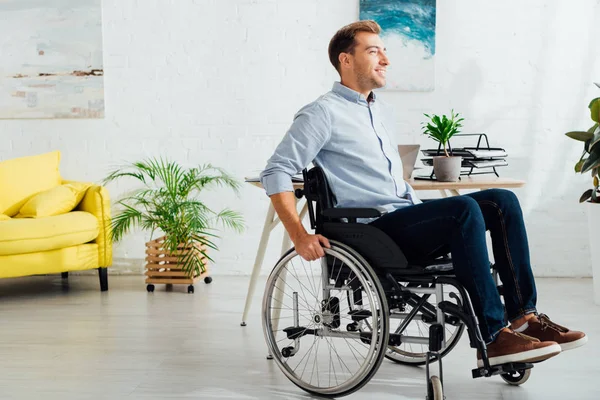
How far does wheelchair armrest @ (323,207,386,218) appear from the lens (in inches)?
86.0

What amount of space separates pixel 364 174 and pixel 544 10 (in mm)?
2667

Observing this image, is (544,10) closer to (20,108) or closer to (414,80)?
(414,80)

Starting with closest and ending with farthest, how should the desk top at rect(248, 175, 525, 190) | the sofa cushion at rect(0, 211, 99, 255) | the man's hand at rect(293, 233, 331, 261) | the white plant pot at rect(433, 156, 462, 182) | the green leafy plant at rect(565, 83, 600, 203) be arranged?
the man's hand at rect(293, 233, 331, 261) < the desk top at rect(248, 175, 525, 190) < the white plant pot at rect(433, 156, 462, 182) < the green leafy plant at rect(565, 83, 600, 203) < the sofa cushion at rect(0, 211, 99, 255)

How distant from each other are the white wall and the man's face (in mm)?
2127

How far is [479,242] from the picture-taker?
2070 mm

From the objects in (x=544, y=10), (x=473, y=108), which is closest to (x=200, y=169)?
(x=473, y=108)

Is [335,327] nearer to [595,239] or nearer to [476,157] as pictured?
[476,157]

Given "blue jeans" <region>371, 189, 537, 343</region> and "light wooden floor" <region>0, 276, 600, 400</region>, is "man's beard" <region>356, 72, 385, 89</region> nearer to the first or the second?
"blue jeans" <region>371, 189, 537, 343</region>

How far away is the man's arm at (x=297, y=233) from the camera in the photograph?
7.32 ft

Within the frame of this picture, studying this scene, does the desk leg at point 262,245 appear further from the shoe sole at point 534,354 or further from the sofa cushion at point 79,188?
the sofa cushion at point 79,188

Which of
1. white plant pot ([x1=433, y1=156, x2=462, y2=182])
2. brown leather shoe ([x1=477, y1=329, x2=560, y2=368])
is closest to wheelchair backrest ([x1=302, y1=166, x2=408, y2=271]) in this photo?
brown leather shoe ([x1=477, y1=329, x2=560, y2=368])

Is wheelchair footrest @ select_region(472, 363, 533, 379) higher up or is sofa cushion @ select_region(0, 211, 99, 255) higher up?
sofa cushion @ select_region(0, 211, 99, 255)

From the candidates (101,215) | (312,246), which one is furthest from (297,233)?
(101,215)

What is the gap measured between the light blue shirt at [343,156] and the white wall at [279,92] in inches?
87.3
